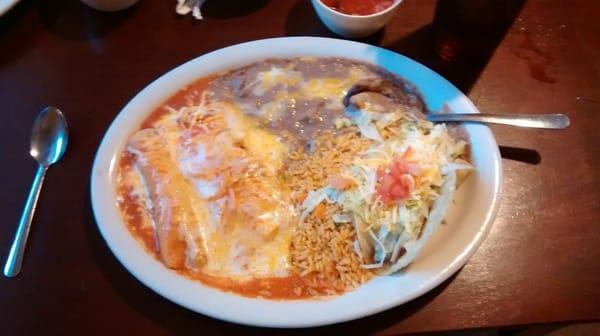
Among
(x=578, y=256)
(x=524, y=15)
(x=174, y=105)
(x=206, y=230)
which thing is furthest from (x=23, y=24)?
(x=578, y=256)

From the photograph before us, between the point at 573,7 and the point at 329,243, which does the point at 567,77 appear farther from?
the point at 329,243

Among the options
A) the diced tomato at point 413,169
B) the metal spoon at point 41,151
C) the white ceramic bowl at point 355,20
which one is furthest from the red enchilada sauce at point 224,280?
the white ceramic bowl at point 355,20

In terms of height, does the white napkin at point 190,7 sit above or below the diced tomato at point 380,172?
above

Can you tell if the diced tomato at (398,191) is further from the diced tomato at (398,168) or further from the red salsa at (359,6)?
the red salsa at (359,6)

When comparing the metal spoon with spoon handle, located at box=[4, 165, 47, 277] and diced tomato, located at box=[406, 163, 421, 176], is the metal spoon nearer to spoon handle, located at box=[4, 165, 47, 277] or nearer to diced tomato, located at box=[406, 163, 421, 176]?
spoon handle, located at box=[4, 165, 47, 277]

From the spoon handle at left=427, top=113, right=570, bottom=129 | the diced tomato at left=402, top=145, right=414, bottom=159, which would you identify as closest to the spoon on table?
the spoon handle at left=427, top=113, right=570, bottom=129

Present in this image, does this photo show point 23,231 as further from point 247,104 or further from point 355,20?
point 355,20

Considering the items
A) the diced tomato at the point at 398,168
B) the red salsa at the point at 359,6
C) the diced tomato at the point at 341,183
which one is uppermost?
the red salsa at the point at 359,6
